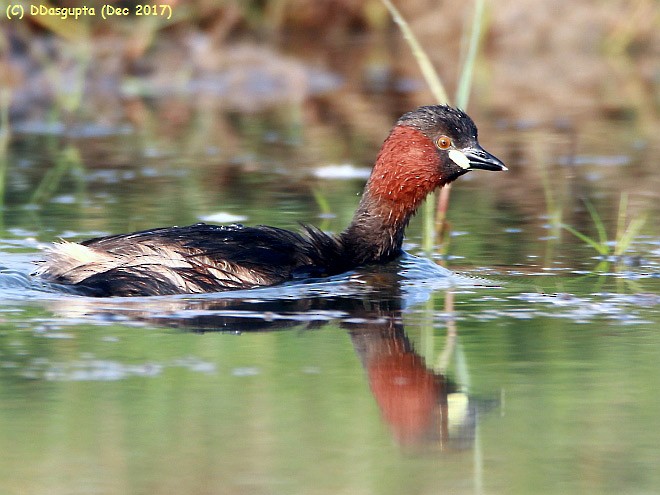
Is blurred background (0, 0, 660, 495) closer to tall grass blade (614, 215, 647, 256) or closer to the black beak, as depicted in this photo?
tall grass blade (614, 215, 647, 256)

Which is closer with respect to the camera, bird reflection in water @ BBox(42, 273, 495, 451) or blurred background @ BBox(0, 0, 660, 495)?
blurred background @ BBox(0, 0, 660, 495)

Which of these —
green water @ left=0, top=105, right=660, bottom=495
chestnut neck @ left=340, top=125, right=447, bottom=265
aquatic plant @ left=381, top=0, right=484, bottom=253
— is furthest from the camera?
aquatic plant @ left=381, top=0, right=484, bottom=253

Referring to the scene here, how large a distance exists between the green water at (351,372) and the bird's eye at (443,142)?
65cm

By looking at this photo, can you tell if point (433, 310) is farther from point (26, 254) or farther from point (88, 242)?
point (26, 254)

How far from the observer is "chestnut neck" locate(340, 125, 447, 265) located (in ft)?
28.1

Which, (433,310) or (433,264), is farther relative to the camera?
(433,264)

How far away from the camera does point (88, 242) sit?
7.66 meters

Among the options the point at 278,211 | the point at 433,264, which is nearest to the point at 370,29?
the point at 278,211

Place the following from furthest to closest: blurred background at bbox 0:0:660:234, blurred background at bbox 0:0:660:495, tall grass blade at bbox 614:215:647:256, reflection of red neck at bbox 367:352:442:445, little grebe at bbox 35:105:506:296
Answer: blurred background at bbox 0:0:660:234 → tall grass blade at bbox 614:215:647:256 → little grebe at bbox 35:105:506:296 → reflection of red neck at bbox 367:352:442:445 → blurred background at bbox 0:0:660:495

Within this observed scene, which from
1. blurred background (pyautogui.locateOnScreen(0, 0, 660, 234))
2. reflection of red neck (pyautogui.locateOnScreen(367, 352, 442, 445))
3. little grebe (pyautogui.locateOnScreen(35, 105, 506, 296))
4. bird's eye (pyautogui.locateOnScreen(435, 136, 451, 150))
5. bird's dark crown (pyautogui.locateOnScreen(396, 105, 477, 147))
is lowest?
reflection of red neck (pyautogui.locateOnScreen(367, 352, 442, 445))

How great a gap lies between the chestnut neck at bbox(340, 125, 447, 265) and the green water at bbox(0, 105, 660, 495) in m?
0.31

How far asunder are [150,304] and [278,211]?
296cm

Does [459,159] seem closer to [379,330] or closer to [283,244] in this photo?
[283,244]

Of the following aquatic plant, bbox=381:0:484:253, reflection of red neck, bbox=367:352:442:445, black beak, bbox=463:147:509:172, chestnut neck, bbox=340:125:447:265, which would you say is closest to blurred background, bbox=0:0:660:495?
reflection of red neck, bbox=367:352:442:445
